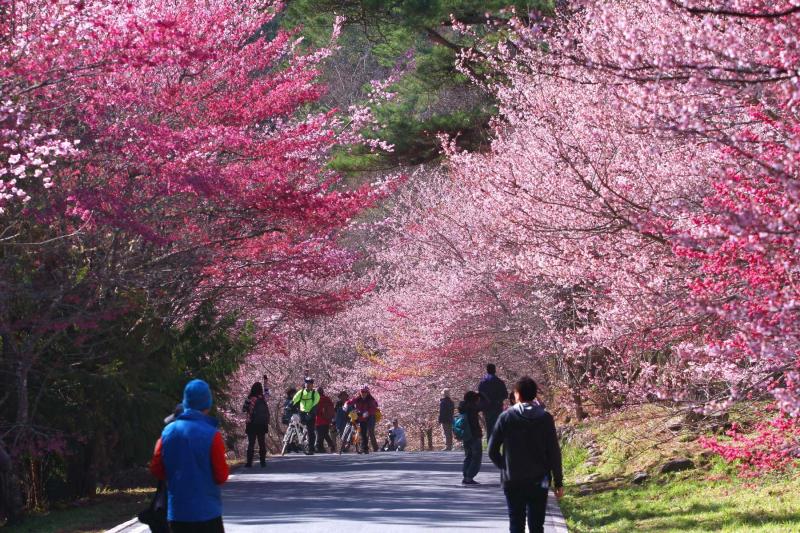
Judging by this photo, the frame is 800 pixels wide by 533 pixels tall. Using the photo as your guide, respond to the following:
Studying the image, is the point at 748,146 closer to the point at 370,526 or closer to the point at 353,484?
the point at 370,526

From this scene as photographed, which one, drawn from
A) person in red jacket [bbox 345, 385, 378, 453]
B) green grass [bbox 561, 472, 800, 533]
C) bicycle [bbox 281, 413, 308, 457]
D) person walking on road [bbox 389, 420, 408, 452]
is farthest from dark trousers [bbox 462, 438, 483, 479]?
person walking on road [bbox 389, 420, 408, 452]

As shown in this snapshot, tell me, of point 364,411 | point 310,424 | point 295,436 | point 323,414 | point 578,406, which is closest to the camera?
point 578,406

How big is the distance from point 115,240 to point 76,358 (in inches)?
79.6

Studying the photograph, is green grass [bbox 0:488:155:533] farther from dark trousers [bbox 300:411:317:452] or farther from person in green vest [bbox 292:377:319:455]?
dark trousers [bbox 300:411:317:452]

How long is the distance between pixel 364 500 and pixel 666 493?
3.92m

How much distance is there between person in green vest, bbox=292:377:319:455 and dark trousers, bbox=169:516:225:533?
17.9 meters

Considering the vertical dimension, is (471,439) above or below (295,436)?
below

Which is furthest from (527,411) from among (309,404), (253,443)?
(309,404)

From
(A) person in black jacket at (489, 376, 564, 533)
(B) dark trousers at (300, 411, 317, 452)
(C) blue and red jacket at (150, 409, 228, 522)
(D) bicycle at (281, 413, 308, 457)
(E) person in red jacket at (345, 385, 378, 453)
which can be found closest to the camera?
(C) blue and red jacket at (150, 409, 228, 522)

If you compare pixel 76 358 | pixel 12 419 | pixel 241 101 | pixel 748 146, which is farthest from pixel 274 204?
pixel 748 146

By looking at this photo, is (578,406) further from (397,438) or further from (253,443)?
(397,438)

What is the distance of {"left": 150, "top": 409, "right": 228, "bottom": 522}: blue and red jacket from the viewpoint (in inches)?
290

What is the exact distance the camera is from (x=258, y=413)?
67.3 ft

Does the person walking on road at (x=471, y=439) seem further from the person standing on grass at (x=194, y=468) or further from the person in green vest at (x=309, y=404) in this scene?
the person in green vest at (x=309, y=404)
